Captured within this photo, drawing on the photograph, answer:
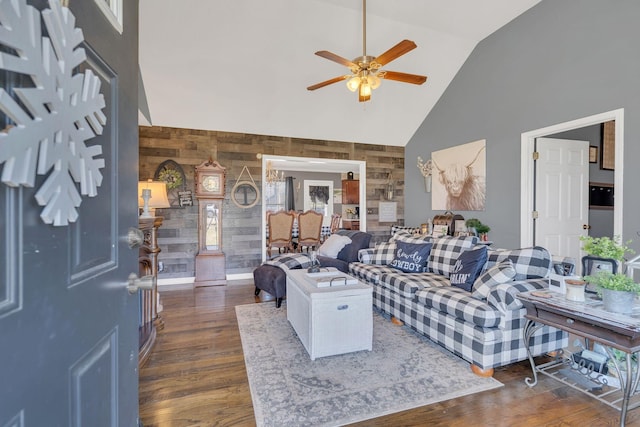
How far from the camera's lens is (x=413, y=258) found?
3441 millimetres

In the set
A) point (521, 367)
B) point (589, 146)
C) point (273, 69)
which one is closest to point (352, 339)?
point (521, 367)

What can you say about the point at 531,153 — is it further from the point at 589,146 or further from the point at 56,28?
the point at 56,28

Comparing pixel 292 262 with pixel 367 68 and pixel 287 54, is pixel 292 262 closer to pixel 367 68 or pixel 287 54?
pixel 367 68

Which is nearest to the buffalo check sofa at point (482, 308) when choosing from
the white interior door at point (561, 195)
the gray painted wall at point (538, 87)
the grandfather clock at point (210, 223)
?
the gray painted wall at point (538, 87)

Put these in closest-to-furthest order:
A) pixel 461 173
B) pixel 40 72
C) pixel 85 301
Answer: pixel 40 72
pixel 85 301
pixel 461 173

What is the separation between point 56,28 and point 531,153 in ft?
15.9

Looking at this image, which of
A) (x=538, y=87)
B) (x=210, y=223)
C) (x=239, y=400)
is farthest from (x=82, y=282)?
(x=538, y=87)

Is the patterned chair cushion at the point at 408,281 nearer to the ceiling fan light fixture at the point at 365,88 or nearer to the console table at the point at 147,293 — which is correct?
the ceiling fan light fixture at the point at 365,88

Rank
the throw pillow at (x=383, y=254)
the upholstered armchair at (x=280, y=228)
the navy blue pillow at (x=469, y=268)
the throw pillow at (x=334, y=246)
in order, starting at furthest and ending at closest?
the upholstered armchair at (x=280, y=228) → the throw pillow at (x=334, y=246) → the throw pillow at (x=383, y=254) → the navy blue pillow at (x=469, y=268)

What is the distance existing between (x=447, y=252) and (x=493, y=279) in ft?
3.23

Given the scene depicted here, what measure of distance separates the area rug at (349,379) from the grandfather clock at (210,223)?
224 cm

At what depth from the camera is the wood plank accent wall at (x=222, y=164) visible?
16.1 ft

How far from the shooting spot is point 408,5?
12.2ft

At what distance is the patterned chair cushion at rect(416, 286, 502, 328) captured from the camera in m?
2.15
